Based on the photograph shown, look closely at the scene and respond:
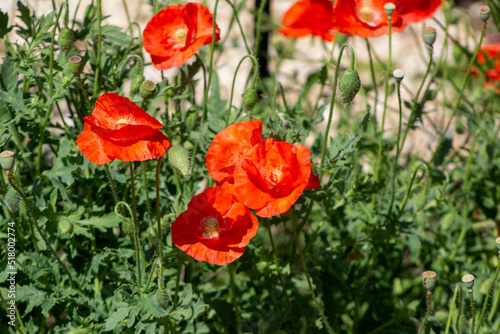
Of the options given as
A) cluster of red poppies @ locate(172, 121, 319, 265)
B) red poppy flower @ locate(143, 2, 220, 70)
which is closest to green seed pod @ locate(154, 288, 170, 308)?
cluster of red poppies @ locate(172, 121, 319, 265)

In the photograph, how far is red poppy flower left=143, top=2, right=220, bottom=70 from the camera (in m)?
1.60

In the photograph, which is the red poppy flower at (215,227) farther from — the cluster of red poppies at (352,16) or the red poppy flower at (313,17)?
the red poppy flower at (313,17)

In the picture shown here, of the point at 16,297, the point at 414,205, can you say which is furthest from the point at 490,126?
the point at 16,297

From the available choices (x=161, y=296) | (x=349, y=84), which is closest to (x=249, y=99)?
(x=349, y=84)

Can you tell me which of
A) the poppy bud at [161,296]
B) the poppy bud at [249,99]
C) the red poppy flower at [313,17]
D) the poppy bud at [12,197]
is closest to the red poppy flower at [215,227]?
the poppy bud at [161,296]

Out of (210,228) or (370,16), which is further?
(370,16)

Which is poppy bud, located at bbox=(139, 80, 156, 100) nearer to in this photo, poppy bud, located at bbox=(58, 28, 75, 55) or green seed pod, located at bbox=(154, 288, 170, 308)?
poppy bud, located at bbox=(58, 28, 75, 55)

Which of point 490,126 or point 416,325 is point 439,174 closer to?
point 490,126

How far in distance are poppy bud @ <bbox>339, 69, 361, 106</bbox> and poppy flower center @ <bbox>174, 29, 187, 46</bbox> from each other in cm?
49

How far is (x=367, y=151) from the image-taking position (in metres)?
2.21

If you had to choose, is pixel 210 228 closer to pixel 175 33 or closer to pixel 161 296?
pixel 161 296

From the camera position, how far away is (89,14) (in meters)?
1.76

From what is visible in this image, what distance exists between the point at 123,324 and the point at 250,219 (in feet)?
1.38

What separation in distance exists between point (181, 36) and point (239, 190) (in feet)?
1.80
